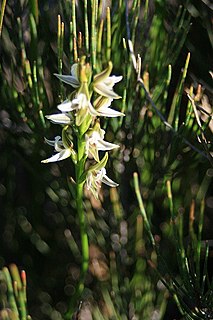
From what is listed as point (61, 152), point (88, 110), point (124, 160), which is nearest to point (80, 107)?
point (88, 110)

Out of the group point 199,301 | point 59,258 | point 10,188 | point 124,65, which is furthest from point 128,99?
point 59,258

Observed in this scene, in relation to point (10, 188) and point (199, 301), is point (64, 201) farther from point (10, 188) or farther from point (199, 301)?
point (199, 301)

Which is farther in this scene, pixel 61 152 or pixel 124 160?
pixel 124 160

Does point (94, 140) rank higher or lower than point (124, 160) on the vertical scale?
higher

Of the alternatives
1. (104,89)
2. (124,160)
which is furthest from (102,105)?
(124,160)

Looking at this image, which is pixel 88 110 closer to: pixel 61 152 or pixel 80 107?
pixel 80 107

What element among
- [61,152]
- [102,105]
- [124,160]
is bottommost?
[124,160]

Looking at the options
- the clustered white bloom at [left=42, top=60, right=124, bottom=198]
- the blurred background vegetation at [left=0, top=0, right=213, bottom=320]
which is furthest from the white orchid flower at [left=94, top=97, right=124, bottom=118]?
the blurred background vegetation at [left=0, top=0, right=213, bottom=320]

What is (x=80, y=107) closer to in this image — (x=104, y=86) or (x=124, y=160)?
(x=104, y=86)
